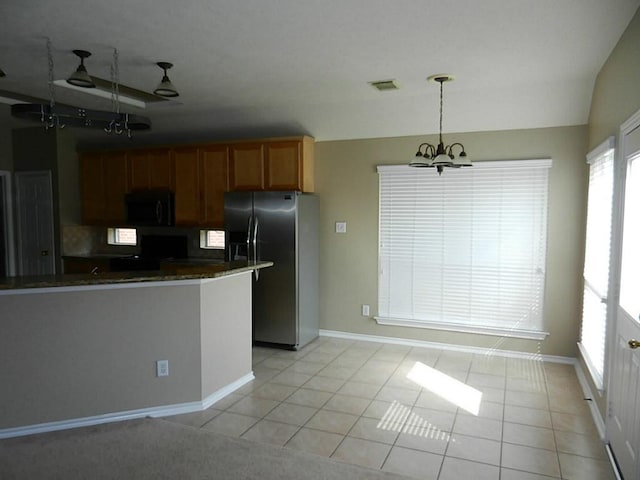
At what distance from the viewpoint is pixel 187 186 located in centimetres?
542

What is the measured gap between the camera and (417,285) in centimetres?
491

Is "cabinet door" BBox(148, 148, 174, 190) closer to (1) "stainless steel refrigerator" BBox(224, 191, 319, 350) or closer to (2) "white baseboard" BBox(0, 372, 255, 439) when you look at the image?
(1) "stainless steel refrigerator" BBox(224, 191, 319, 350)

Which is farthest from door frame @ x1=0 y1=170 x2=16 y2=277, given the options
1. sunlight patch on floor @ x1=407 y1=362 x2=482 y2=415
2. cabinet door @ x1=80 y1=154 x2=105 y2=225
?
sunlight patch on floor @ x1=407 y1=362 x2=482 y2=415

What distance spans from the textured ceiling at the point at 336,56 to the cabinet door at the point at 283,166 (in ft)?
0.89

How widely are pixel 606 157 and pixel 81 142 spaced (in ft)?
A: 19.5

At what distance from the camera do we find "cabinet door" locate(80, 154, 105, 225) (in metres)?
5.89

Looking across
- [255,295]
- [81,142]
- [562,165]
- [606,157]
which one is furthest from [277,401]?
[81,142]

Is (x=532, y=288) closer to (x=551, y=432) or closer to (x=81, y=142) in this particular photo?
(x=551, y=432)

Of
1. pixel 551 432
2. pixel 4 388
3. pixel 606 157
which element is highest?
pixel 606 157

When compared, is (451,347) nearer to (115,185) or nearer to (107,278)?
(107,278)

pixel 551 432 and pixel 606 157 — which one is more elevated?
pixel 606 157

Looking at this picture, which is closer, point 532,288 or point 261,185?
point 532,288

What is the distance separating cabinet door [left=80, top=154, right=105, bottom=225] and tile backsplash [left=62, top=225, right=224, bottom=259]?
29 centimetres

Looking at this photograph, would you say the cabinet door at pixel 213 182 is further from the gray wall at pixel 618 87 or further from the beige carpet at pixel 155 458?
the gray wall at pixel 618 87
